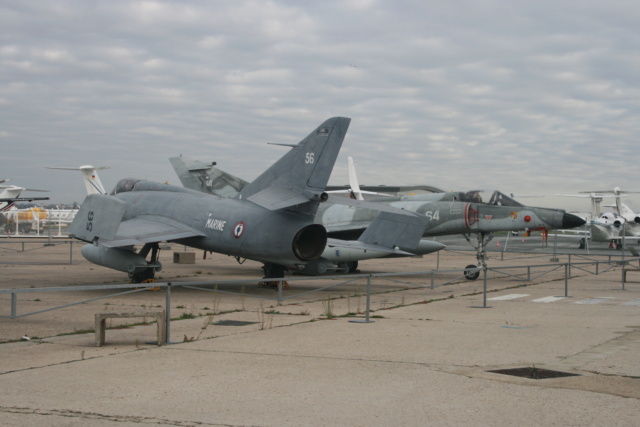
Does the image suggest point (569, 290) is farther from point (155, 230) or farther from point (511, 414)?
point (511, 414)

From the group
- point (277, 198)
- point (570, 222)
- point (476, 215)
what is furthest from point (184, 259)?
point (570, 222)

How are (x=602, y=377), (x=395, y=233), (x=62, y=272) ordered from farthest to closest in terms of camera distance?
(x=62, y=272) < (x=395, y=233) < (x=602, y=377)

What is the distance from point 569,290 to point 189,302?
34.9ft

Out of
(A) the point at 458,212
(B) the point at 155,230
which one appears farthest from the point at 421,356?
(A) the point at 458,212

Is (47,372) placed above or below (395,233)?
below

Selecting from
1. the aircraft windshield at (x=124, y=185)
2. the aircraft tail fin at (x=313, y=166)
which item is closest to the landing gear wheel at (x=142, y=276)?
the aircraft windshield at (x=124, y=185)

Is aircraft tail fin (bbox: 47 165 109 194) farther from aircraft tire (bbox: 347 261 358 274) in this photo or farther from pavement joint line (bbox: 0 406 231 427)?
pavement joint line (bbox: 0 406 231 427)

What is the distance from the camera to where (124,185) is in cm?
2127

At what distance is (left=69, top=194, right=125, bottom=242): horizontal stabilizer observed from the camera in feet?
52.6

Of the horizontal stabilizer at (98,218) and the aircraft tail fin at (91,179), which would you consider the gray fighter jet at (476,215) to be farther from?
the aircraft tail fin at (91,179)

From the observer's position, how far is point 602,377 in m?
6.90

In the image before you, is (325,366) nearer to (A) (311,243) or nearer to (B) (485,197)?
(A) (311,243)

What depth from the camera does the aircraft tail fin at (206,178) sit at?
23.5 m

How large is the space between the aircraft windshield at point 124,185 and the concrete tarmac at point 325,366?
7.09 meters
